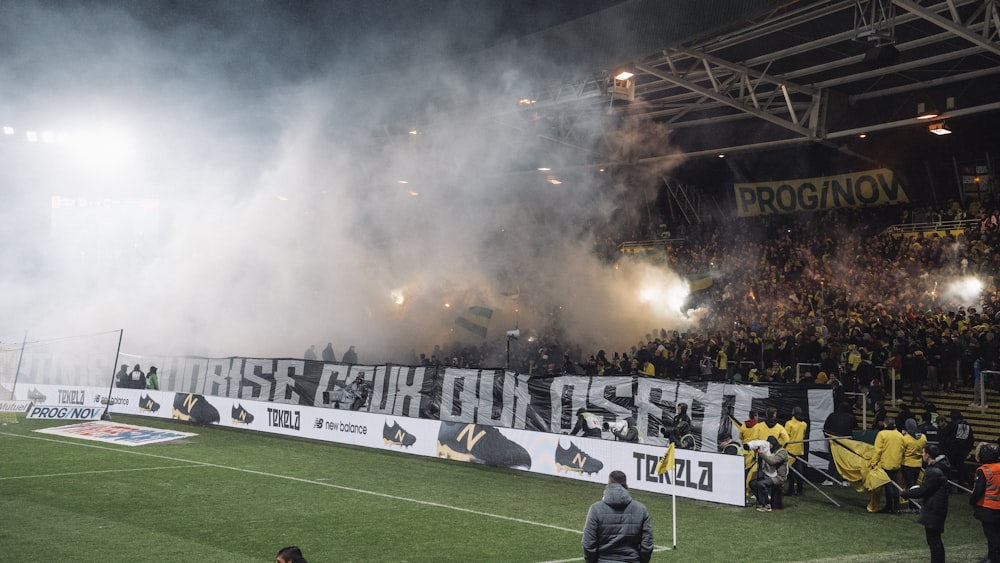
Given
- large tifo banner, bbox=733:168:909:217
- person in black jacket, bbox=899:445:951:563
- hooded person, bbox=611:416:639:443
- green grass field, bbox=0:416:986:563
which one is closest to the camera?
person in black jacket, bbox=899:445:951:563

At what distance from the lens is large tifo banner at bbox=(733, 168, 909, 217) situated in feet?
91.2

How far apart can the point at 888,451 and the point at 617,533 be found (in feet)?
27.5

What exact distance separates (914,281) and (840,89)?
5693 millimetres

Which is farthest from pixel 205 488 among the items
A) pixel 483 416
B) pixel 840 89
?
pixel 840 89

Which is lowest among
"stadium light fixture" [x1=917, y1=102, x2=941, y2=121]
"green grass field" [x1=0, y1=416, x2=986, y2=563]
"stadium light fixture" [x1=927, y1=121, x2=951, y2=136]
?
"green grass field" [x1=0, y1=416, x2=986, y2=563]

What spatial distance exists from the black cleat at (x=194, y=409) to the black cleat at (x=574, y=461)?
10356 mm

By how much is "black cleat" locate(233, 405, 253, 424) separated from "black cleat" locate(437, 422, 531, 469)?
618 centimetres

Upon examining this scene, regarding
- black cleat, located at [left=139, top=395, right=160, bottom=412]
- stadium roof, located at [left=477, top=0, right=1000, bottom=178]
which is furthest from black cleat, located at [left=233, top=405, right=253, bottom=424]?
stadium roof, located at [left=477, top=0, right=1000, bottom=178]

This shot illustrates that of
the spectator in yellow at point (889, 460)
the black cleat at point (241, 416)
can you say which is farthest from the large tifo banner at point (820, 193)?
the black cleat at point (241, 416)

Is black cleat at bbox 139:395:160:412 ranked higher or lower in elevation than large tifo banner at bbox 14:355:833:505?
lower

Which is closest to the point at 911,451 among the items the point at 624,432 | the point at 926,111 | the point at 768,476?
the point at 768,476

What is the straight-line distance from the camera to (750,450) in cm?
1284

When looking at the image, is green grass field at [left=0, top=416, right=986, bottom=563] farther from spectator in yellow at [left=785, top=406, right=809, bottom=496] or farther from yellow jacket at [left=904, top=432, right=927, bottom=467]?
yellow jacket at [left=904, top=432, right=927, bottom=467]

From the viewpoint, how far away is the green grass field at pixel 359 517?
9156 millimetres
